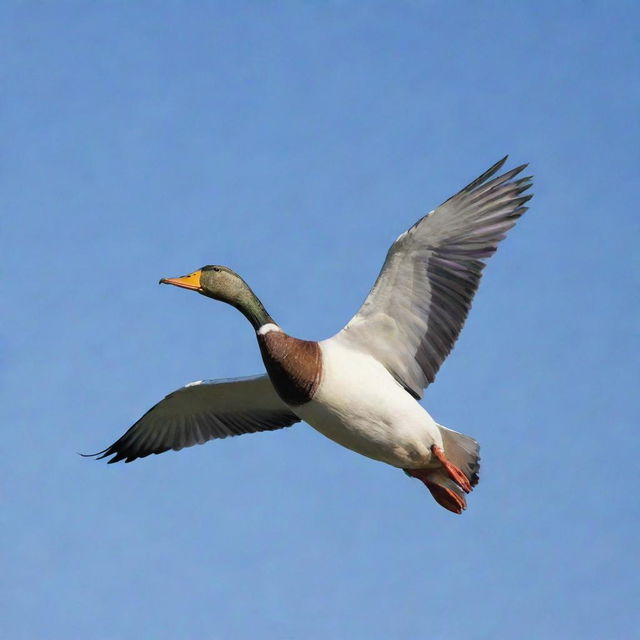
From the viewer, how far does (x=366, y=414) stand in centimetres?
850

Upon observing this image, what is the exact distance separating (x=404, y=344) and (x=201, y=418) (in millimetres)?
2563

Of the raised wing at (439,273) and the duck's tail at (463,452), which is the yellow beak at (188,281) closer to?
the raised wing at (439,273)

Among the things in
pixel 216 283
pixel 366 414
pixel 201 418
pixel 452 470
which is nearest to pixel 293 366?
pixel 366 414

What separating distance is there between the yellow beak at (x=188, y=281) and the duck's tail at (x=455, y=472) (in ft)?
7.85

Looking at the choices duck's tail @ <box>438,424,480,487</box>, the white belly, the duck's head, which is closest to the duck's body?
the white belly

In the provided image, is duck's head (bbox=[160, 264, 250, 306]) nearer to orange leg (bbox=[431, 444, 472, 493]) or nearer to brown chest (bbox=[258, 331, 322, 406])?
brown chest (bbox=[258, 331, 322, 406])

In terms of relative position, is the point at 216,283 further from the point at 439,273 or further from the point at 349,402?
the point at 439,273

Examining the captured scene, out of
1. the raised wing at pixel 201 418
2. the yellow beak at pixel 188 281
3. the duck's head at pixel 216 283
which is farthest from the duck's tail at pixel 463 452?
the yellow beak at pixel 188 281

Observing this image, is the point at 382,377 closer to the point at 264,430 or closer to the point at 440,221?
the point at 440,221

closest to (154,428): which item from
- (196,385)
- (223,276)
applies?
(196,385)

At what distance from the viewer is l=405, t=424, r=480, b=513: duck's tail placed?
29.8 ft

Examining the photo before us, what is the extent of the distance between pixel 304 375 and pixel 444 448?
1.49 m

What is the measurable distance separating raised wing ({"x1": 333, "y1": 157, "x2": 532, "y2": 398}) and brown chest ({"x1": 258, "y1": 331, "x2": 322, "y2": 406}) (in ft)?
1.56

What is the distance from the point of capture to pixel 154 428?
10.9 m
